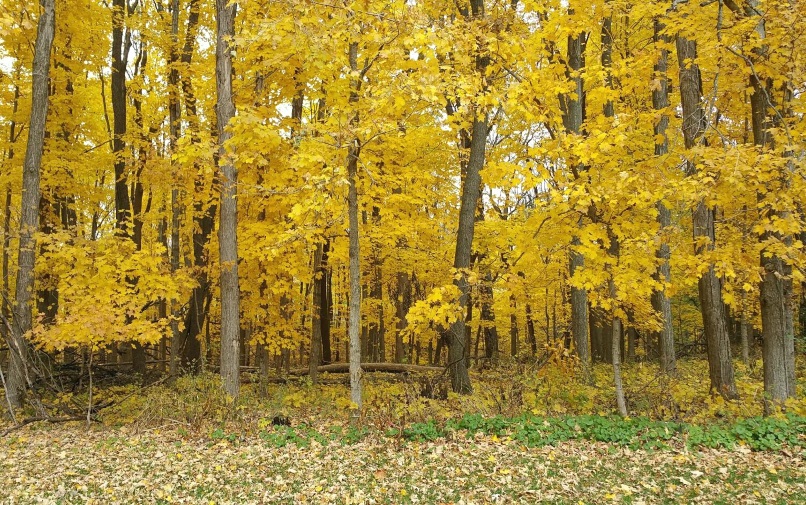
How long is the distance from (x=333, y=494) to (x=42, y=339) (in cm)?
560

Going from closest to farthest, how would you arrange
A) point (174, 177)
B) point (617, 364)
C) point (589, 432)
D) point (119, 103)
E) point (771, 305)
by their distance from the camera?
point (589, 432)
point (617, 364)
point (771, 305)
point (174, 177)
point (119, 103)

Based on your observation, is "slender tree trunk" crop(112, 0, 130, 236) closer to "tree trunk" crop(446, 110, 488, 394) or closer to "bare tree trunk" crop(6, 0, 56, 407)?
"bare tree trunk" crop(6, 0, 56, 407)

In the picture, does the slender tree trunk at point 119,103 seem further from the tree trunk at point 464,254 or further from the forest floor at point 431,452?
the tree trunk at point 464,254

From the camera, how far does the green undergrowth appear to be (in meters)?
6.23

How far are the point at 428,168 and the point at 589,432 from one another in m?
8.77

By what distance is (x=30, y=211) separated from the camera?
9492 mm

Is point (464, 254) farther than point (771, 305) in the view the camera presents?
Yes

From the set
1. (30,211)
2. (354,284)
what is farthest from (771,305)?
(30,211)

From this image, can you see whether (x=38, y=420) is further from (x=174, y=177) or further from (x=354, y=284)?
(x=354, y=284)

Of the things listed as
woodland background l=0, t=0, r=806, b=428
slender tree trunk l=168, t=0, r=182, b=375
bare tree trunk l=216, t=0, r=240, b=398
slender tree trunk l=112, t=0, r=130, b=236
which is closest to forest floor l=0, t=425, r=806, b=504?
woodland background l=0, t=0, r=806, b=428

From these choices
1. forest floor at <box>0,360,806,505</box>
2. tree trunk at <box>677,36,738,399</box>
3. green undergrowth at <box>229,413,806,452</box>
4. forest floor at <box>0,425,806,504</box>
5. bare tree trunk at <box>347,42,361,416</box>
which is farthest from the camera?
tree trunk at <box>677,36,738,399</box>

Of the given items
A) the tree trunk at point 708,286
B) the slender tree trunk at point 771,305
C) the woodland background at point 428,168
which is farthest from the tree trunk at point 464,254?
the slender tree trunk at point 771,305

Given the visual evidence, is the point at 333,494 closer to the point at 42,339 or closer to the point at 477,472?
the point at 477,472

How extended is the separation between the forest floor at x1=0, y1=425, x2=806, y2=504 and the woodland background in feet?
4.69
